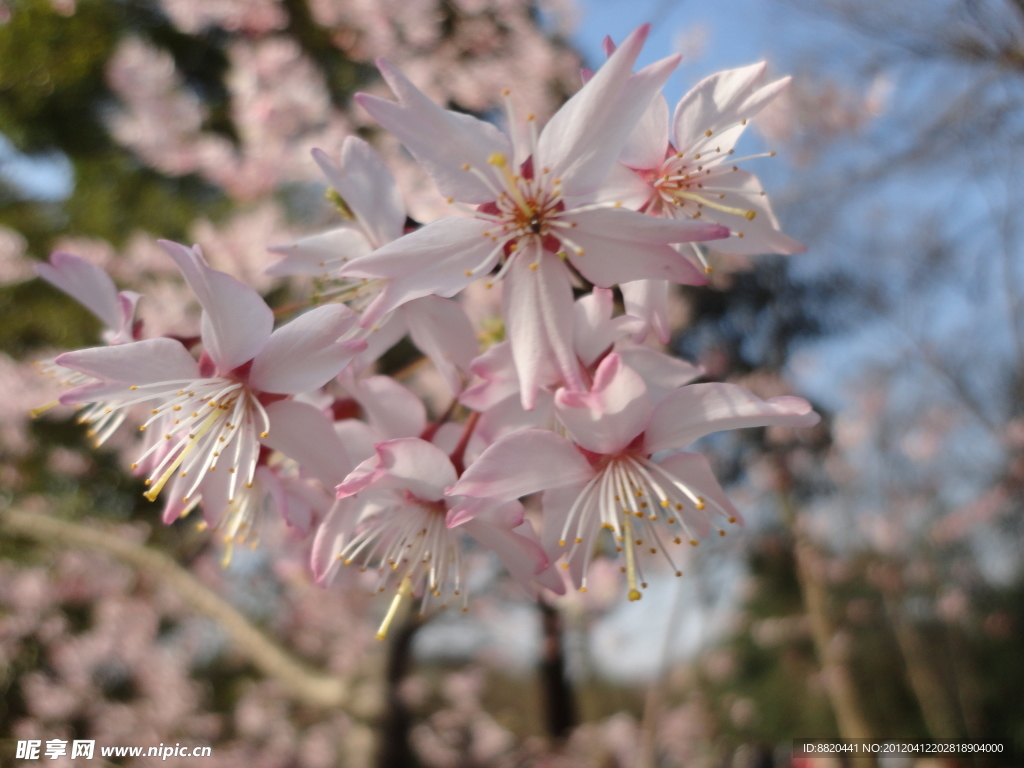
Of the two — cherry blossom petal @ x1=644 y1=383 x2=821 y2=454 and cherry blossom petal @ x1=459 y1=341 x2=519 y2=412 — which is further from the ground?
cherry blossom petal @ x1=459 y1=341 x2=519 y2=412

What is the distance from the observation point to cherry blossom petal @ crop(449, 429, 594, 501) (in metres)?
0.49

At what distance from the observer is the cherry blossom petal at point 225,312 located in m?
0.51

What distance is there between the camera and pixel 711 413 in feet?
1.74

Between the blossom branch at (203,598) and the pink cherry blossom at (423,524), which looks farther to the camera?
the blossom branch at (203,598)

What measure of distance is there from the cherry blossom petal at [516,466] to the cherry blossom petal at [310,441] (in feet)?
0.41

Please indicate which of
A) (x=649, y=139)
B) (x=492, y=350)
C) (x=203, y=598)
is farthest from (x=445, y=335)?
(x=203, y=598)

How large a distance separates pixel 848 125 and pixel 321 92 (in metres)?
3.16

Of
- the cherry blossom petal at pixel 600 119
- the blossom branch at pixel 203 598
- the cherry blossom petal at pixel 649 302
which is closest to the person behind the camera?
the cherry blossom petal at pixel 600 119

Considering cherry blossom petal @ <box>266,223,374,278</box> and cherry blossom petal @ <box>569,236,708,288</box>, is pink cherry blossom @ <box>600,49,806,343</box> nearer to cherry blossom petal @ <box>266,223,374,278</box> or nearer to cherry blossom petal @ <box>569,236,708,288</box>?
cherry blossom petal @ <box>569,236,708,288</box>

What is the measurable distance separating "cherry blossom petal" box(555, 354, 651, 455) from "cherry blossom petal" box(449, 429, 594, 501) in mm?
22

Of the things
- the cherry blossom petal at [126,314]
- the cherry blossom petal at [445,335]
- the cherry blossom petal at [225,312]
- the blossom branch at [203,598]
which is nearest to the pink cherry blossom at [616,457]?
the cherry blossom petal at [445,335]

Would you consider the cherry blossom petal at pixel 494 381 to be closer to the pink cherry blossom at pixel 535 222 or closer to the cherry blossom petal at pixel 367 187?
the pink cherry blossom at pixel 535 222

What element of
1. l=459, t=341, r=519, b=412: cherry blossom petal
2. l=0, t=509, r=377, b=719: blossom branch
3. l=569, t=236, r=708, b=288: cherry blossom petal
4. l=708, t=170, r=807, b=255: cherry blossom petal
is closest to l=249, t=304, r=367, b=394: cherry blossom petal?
l=459, t=341, r=519, b=412: cherry blossom petal

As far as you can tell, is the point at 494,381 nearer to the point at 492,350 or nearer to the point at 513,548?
the point at 492,350
